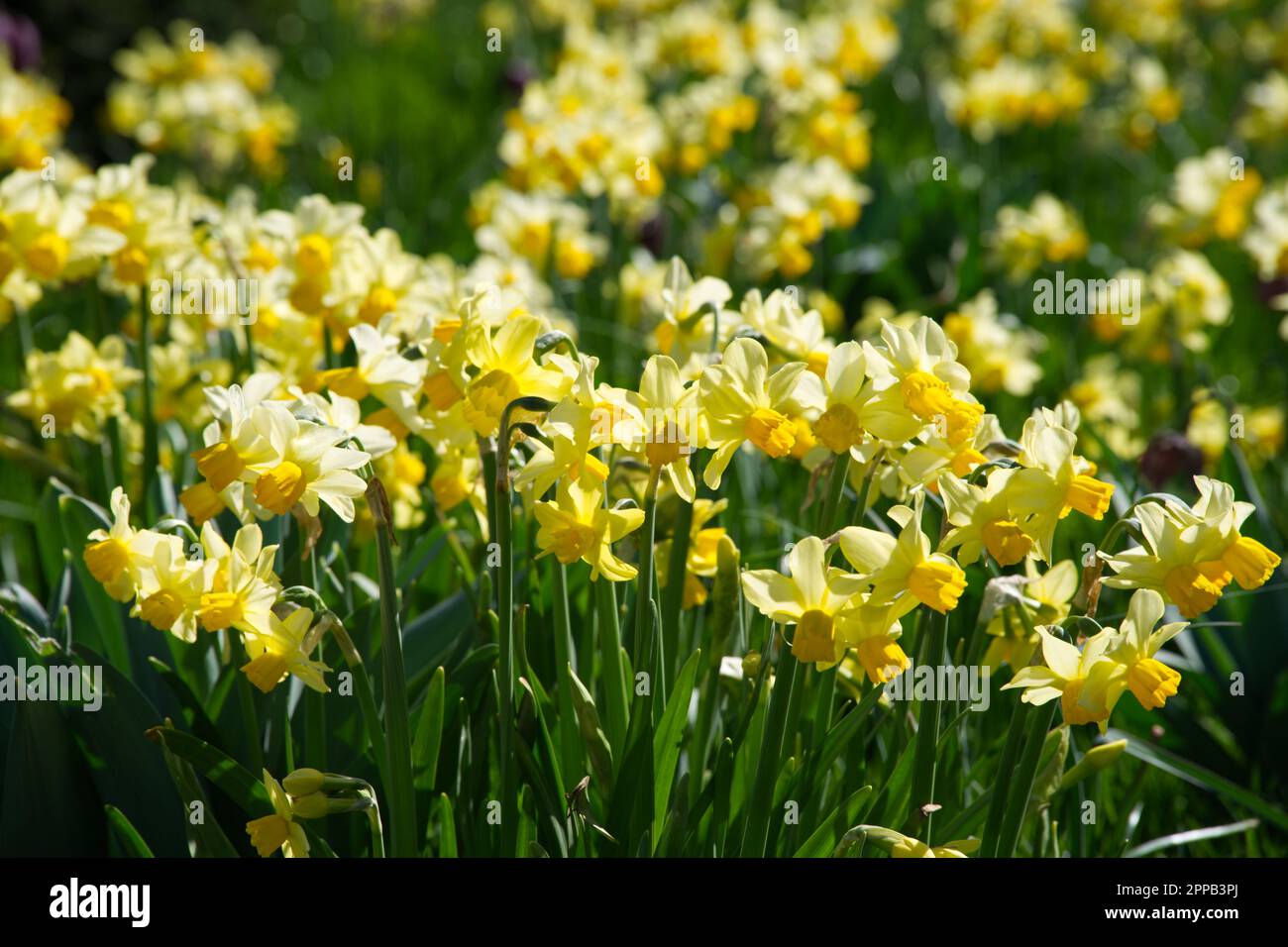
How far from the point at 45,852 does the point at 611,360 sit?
196 centimetres

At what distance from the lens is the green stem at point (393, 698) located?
4.50 feet

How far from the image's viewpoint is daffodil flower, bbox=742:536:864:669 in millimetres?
1271

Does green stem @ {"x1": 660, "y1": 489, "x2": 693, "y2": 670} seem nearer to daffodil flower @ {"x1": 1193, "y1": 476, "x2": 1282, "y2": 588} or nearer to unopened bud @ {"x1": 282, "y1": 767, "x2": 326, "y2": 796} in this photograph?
unopened bud @ {"x1": 282, "y1": 767, "x2": 326, "y2": 796}

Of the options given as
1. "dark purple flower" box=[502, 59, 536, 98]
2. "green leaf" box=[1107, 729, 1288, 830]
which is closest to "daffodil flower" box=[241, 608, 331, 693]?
"green leaf" box=[1107, 729, 1288, 830]

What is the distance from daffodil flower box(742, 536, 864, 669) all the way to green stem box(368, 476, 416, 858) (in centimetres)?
37

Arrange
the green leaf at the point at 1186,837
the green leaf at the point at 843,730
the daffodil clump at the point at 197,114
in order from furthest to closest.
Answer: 1. the daffodil clump at the point at 197,114
2. the green leaf at the point at 1186,837
3. the green leaf at the point at 843,730

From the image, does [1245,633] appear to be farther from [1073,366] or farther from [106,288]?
[106,288]

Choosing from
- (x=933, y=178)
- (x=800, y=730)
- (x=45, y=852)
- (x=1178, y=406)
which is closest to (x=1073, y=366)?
(x=1178, y=406)

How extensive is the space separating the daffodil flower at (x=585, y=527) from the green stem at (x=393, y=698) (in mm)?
163

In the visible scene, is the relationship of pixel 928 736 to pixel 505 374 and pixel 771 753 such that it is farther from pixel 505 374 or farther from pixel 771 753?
pixel 505 374
